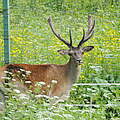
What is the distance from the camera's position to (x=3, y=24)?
733 centimetres

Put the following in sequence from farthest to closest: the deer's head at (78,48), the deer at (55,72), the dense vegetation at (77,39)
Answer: the dense vegetation at (77,39)
the deer's head at (78,48)
the deer at (55,72)

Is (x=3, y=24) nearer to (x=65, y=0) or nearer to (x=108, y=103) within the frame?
(x=65, y=0)

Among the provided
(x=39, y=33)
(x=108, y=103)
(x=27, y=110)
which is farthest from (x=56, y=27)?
(x=27, y=110)

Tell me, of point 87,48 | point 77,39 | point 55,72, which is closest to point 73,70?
point 55,72

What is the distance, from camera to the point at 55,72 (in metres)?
7.54

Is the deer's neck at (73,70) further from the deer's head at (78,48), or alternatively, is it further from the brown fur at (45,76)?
the deer's head at (78,48)

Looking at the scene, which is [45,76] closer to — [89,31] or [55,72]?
[55,72]

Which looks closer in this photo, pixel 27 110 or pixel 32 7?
pixel 27 110

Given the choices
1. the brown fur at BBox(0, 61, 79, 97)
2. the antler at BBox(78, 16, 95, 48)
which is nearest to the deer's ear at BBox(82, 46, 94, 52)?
the antler at BBox(78, 16, 95, 48)

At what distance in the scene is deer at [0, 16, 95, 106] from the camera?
712 centimetres

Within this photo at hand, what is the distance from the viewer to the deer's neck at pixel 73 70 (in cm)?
757

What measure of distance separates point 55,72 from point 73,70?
287 millimetres

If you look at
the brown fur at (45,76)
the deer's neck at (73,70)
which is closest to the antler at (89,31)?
the deer's neck at (73,70)

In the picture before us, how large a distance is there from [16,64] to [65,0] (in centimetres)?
132
